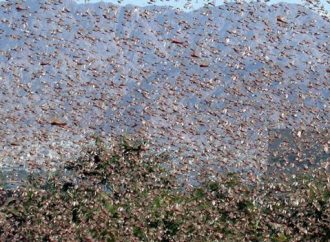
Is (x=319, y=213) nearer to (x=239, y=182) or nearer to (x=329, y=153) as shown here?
(x=239, y=182)

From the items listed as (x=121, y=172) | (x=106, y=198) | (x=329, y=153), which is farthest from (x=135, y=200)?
(x=329, y=153)

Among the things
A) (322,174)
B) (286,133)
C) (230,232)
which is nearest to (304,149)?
(286,133)

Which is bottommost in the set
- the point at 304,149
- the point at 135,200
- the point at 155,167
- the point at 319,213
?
the point at 304,149

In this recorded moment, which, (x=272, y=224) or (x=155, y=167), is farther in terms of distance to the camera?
(x=155, y=167)

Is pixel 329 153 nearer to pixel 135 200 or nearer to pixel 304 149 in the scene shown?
pixel 304 149

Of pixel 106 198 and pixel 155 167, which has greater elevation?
pixel 106 198

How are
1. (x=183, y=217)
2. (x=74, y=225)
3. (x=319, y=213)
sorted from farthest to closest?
(x=319, y=213), (x=183, y=217), (x=74, y=225)

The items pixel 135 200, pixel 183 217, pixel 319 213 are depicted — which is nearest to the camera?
pixel 183 217
